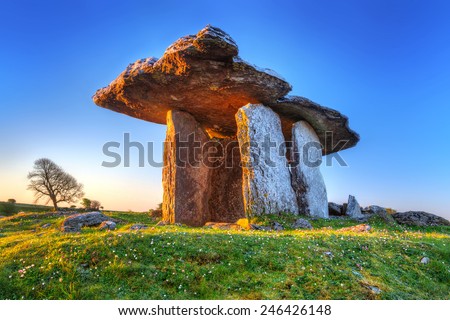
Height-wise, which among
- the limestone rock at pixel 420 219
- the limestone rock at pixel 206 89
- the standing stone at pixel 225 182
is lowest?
the limestone rock at pixel 420 219

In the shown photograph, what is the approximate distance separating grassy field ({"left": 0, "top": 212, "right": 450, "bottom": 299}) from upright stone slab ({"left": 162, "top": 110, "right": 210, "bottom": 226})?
10.6m

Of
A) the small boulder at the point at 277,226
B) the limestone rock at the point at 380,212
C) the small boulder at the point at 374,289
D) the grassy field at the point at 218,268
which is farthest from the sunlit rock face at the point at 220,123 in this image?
the small boulder at the point at 374,289

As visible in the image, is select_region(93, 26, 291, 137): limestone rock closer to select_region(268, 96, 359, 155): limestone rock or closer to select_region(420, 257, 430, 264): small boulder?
select_region(268, 96, 359, 155): limestone rock

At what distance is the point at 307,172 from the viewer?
808 inches

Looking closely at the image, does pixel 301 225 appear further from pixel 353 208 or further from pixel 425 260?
pixel 353 208

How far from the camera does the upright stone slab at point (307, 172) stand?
64.1ft

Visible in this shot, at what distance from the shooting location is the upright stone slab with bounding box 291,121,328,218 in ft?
64.1

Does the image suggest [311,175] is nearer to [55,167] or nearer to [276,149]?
[276,149]

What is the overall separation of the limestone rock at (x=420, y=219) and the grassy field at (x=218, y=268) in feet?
36.9

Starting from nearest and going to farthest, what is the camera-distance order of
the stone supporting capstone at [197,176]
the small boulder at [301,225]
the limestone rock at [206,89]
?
the small boulder at [301,225] < the limestone rock at [206,89] < the stone supporting capstone at [197,176]

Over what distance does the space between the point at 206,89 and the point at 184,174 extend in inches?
Answer: 223

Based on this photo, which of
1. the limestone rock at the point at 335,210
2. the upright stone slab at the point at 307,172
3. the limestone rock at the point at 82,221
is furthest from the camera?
the limestone rock at the point at 335,210

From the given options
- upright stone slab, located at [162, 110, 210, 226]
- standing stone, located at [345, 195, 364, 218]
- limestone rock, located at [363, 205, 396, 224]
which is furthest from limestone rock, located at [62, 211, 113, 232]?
standing stone, located at [345, 195, 364, 218]

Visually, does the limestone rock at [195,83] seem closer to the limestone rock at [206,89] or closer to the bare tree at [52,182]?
the limestone rock at [206,89]
